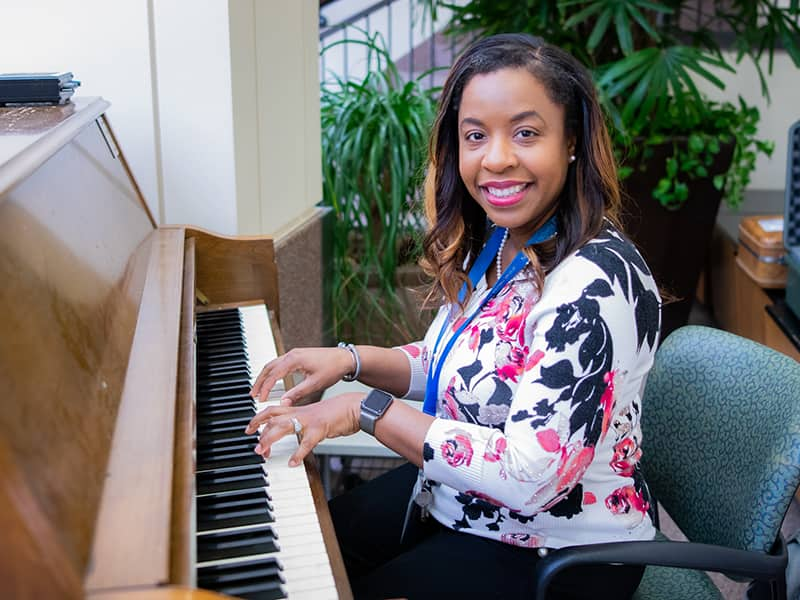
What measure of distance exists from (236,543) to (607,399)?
52 centimetres

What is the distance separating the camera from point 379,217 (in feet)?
10.3

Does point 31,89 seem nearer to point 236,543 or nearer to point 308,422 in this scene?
point 308,422

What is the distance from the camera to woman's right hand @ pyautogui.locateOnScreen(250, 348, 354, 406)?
1381 millimetres

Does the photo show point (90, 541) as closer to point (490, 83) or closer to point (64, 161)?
point (64, 161)

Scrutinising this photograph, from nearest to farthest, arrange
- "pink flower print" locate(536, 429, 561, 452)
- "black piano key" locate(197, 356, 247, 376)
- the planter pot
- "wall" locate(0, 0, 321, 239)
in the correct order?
"pink flower print" locate(536, 429, 561, 452) < "black piano key" locate(197, 356, 247, 376) < "wall" locate(0, 0, 321, 239) < the planter pot

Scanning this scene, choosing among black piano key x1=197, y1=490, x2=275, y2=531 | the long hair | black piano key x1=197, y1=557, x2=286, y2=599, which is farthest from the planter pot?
black piano key x1=197, y1=557, x2=286, y2=599

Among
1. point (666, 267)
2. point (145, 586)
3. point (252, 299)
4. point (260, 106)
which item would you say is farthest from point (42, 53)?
point (666, 267)

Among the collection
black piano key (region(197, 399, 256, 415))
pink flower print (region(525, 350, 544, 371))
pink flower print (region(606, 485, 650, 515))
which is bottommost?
pink flower print (region(606, 485, 650, 515))

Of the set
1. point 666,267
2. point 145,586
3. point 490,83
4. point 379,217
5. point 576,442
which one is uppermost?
point 490,83

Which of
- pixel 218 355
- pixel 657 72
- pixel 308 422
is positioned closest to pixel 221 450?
pixel 308 422

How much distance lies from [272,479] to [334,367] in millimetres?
364

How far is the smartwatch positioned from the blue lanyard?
0.16 meters

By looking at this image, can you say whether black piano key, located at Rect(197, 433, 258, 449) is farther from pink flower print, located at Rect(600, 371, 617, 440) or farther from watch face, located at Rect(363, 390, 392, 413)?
pink flower print, located at Rect(600, 371, 617, 440)

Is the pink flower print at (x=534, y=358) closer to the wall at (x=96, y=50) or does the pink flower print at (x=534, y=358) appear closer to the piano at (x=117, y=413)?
the piano at (x=117, y=413)
